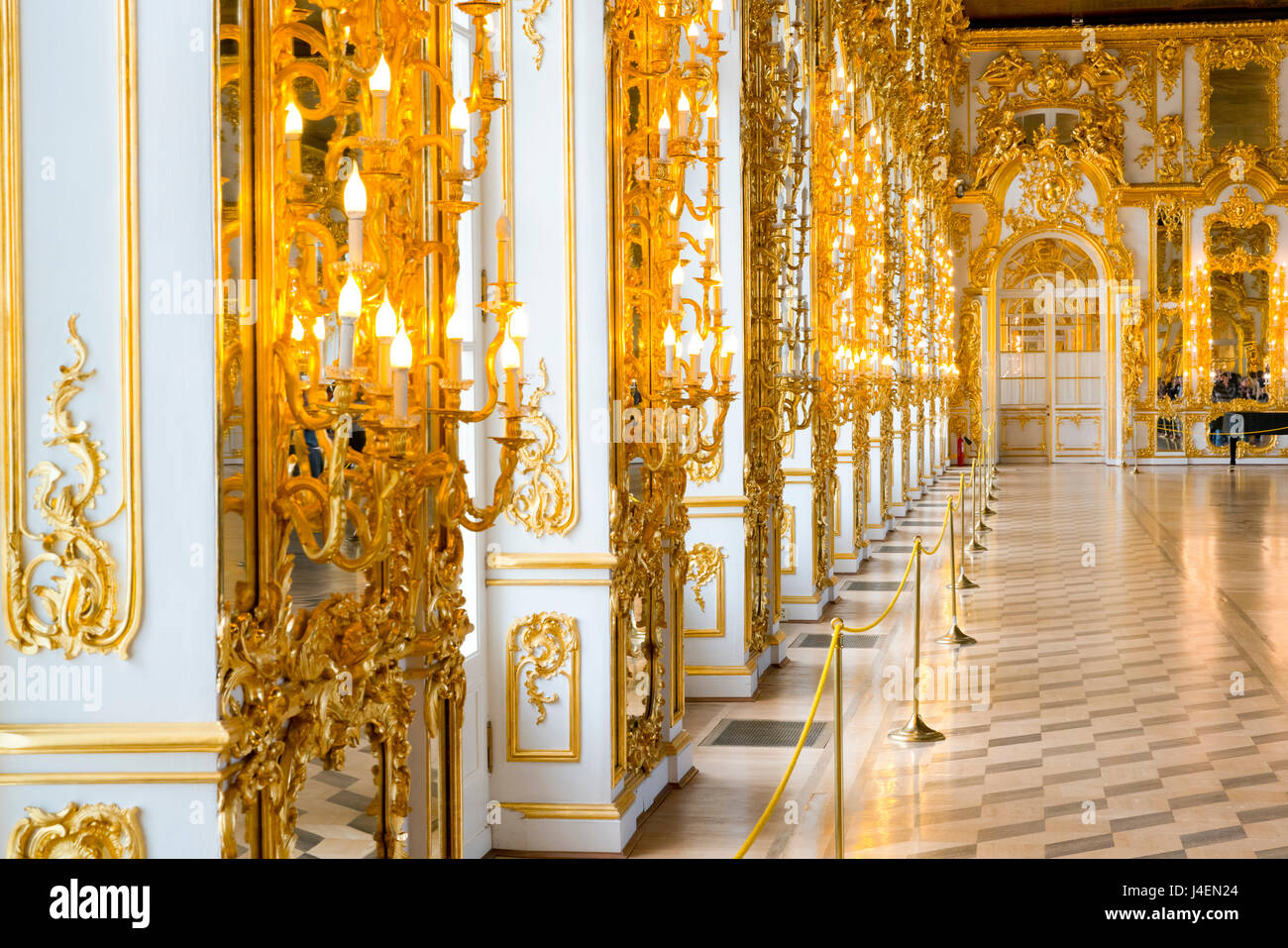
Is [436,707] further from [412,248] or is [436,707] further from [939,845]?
[939,845]

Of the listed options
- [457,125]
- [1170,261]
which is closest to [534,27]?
[457,125]

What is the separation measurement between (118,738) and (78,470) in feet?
1.67

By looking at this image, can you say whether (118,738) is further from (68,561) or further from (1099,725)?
(1099,725)

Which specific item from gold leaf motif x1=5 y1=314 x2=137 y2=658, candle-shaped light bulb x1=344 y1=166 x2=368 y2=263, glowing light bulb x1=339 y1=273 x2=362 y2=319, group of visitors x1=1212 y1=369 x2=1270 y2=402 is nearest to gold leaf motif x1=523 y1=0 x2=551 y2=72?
candle-shaped light bulb x1=344 y1=166 x2=368 y2=263

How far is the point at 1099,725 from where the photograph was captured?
21.7 feet

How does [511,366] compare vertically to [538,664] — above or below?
above

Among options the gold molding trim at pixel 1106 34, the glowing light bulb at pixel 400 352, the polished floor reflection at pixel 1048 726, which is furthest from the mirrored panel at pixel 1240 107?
the glowing light bulb at pixel 400 352

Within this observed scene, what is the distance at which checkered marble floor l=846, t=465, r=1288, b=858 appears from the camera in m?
5.00

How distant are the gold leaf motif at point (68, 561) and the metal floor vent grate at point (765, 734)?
171 inches

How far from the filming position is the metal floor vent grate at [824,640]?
9039 millimetres

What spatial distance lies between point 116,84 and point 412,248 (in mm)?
830

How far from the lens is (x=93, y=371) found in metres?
2.46

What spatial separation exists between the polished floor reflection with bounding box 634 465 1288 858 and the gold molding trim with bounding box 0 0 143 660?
2838 millimetres
